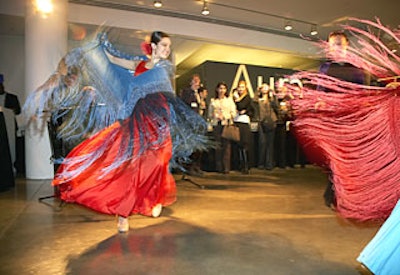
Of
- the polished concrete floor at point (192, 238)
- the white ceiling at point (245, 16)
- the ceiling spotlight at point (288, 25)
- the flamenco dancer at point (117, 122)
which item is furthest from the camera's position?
the ceiling spotlight at point (288, 25)

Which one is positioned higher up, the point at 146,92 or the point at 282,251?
the point at 146,92

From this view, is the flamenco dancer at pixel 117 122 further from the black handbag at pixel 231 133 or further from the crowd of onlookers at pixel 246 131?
the black handbag at pixel 231 133

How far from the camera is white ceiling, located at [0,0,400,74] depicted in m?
6.06

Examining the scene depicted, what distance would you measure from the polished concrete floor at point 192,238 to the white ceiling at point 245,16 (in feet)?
9.26

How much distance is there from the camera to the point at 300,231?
102 inches

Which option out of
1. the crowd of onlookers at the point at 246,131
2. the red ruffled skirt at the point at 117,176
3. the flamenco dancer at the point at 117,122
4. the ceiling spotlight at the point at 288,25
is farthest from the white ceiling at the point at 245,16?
the red ruffled skirt at the point at 117,176

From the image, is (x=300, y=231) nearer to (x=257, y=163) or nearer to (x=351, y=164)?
(x=351, y=164)

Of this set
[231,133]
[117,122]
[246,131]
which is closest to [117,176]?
[117,122]

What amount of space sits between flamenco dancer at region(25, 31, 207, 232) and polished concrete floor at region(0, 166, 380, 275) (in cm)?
28

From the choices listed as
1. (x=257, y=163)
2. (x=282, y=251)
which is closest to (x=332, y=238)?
(x=282, y=251)

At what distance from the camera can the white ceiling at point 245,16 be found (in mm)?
6059

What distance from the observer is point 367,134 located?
119cm

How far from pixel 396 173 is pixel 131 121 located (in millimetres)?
1471

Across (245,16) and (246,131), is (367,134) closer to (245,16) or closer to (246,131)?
(246,131)
